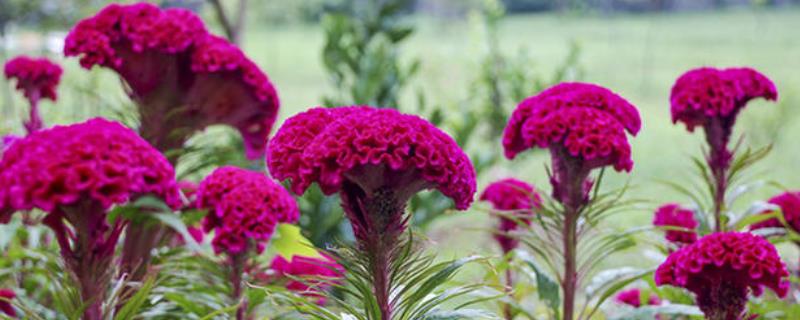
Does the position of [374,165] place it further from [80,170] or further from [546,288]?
[546,288]

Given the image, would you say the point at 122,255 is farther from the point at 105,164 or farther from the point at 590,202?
the point at 590,202

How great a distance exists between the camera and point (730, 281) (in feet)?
4.22

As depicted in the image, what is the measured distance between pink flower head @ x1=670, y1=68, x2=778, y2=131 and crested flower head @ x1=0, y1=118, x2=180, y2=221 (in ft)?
3.07

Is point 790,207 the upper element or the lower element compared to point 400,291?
upper

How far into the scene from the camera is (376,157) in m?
1.04

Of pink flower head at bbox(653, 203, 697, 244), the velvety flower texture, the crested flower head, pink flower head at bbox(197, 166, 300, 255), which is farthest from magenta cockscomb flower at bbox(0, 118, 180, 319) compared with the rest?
the velvety flower texture

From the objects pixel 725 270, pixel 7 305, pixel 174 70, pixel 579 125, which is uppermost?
pixel 174 70

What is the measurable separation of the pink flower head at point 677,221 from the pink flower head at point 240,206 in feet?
2.71

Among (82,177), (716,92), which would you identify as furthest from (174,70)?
(716,92)

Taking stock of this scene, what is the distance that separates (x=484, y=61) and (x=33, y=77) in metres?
4.36

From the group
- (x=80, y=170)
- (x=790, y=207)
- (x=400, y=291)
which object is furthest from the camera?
(x=790, y=207)

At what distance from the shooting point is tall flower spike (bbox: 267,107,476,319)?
1044mm

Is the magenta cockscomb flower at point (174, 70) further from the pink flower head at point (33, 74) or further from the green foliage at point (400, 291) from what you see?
the green foliage at point (400, 291)

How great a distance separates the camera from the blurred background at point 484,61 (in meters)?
3.73
